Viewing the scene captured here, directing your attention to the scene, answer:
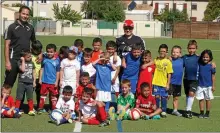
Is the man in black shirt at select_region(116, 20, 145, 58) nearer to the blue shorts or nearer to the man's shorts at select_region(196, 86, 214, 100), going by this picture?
the blue shorts

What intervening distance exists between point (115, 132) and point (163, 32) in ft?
189

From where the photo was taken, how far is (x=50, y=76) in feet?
32.9

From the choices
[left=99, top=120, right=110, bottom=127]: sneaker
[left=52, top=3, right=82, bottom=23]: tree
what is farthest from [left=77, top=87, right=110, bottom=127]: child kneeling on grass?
[left=52, top=3, right=82, bottom=23]: tree

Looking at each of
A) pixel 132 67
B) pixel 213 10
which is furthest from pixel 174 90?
pixel 213 10

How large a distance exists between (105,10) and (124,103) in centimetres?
7456

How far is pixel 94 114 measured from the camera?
9.37 metres

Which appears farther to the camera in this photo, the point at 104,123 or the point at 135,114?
the point at 135,114

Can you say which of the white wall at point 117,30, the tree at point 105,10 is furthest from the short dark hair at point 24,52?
the tree at point 105,10

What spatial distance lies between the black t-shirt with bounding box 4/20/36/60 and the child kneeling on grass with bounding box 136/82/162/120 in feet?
7.90

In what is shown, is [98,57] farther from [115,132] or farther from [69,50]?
[115,132]

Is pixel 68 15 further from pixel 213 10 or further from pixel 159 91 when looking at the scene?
pixel 159 91

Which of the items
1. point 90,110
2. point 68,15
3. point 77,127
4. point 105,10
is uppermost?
point 105,10

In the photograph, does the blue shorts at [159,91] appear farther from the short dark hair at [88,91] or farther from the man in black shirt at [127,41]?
the short dark hair at [88,91]

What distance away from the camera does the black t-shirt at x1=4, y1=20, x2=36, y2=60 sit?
9414 millimetres
